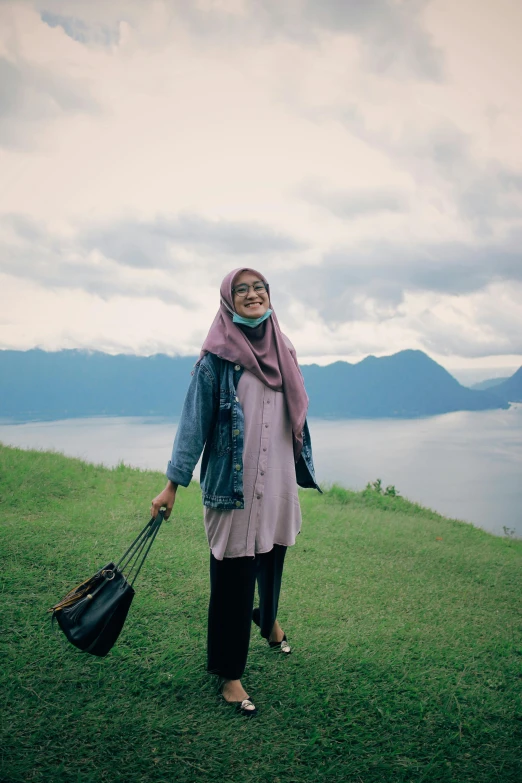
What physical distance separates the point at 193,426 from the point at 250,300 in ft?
2.25

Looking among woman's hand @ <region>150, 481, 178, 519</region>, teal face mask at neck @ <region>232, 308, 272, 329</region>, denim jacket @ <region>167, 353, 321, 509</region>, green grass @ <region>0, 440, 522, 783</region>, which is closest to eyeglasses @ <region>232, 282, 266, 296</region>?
teal face mask at neck @ <region>232, 308, 272, 329</region>

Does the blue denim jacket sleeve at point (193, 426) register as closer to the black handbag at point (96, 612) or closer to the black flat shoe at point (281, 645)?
the black handbag at point (96, 612)

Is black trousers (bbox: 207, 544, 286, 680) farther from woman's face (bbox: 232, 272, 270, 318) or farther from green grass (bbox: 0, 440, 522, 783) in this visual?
woman's face (bbox: 232, 272, 270, 318)

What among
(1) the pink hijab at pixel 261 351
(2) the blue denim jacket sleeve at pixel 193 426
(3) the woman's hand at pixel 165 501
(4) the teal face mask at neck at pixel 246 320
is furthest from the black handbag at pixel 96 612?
(4) the teal face mask at neck at pixel 246 320

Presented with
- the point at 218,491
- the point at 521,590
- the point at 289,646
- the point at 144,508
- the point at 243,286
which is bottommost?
the point at 521,590

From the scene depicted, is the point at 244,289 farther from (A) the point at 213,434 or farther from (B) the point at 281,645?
A: (B) the point at 281,645

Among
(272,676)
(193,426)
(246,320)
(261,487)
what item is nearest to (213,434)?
(193,426)

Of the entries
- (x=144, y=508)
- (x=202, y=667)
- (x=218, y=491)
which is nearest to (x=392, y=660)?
(x=202, y=667)

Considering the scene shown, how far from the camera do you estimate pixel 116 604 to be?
2.40 meters

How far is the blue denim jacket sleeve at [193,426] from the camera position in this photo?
2.53 meters

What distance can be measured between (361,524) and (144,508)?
264cm

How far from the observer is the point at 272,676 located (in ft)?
9.63

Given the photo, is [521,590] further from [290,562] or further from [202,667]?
[202,667]

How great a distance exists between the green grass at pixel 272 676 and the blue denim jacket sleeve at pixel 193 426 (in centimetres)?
111
